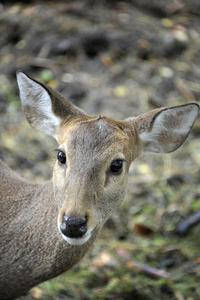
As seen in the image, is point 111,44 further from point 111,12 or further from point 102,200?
point 102,200

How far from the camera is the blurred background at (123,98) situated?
4.63 metres

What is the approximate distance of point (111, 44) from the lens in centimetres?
704

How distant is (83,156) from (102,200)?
29 cm

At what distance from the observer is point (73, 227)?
2855mm

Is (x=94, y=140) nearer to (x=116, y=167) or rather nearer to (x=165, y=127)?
(x=116, y=167)

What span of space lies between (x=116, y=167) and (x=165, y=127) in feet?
2.02

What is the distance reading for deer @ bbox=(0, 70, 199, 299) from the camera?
3.04 metres

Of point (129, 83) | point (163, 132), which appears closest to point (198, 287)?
point (163, 132)

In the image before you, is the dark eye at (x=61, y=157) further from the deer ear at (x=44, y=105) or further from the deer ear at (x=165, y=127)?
the deer ear at (x=165, y=127)

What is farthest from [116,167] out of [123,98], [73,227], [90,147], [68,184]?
[123,98]

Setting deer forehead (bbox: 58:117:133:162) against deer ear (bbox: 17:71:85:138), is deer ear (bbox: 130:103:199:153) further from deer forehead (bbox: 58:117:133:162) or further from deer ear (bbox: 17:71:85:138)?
deer ear (bbox: 17:71:85:138)

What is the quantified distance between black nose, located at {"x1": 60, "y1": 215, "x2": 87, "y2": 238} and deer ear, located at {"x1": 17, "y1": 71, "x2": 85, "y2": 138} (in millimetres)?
923

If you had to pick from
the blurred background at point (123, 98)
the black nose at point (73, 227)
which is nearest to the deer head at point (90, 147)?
the black nose at point (73, 227)

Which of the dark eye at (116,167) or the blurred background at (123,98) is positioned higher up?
the dark eye at (116,167)
